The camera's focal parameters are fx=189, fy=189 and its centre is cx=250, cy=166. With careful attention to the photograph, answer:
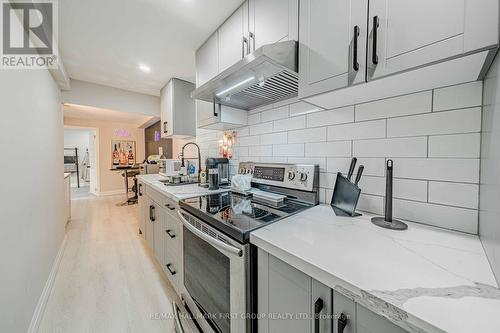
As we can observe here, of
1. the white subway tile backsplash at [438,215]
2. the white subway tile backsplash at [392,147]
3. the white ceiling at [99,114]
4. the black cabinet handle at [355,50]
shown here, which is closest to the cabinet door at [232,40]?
the black cabinet handle at [355,50]

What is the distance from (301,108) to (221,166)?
0.99 metres

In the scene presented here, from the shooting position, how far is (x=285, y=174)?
1339mm

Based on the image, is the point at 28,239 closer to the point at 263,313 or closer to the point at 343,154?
the point at 263,313

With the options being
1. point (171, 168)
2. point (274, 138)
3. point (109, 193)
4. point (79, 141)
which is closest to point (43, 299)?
point (171, 168)

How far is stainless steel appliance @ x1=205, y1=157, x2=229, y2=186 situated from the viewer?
6.07ft

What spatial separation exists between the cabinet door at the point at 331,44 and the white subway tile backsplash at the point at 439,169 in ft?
1.56

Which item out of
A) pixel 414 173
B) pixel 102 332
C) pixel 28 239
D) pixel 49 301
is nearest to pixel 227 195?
pixel 414 173

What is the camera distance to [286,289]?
64 centimetres

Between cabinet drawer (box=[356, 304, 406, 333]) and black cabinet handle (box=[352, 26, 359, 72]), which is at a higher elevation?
black cabinet handle (box=[352, 26, 359, 72])

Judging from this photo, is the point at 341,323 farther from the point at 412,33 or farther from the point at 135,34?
the point at 135,34

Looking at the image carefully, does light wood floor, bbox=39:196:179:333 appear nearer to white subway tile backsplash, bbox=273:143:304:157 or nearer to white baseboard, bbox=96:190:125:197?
white subway tile backsplash, bbox=273:143:304:157

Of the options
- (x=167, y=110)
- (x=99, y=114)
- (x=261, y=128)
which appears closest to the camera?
(x=261, y=128)

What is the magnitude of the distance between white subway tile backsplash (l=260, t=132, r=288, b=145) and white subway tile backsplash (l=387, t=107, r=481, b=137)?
0.67 m

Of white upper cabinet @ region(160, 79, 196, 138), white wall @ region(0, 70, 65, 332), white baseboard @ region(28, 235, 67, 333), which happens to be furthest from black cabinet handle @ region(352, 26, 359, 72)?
white upper cabinet @ region(160, 79, 196, 138)
